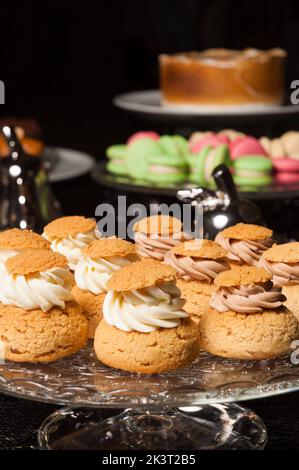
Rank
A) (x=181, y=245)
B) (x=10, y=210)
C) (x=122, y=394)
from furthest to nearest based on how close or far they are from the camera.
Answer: (x=10, y=210), (x=181, y=245), (x=122, y=394)

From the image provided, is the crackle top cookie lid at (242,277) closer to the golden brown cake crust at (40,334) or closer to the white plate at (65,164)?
the golden brown cake crust at (40,334)

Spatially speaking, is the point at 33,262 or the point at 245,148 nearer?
the point at 33,262

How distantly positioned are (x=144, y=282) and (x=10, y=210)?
799mm

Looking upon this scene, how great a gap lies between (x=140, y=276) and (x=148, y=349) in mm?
74

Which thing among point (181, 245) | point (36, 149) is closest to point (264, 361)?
point (181, 245)

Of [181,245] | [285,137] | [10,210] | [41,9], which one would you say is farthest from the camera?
[41,9]

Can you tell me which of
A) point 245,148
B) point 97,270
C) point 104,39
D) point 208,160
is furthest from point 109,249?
point 104,39

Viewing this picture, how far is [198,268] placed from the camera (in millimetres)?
1100

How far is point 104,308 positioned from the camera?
3.24 ft

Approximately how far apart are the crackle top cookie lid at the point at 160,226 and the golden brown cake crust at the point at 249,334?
0.65ft

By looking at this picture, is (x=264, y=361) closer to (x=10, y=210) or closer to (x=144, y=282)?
(x=144, y=282)

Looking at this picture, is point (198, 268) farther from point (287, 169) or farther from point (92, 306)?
point (287, 169)

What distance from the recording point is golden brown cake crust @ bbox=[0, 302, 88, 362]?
3.18 ft

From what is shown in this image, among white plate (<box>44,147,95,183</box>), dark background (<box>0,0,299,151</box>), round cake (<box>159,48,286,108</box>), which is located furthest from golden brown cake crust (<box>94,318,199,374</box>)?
dark background (<box>0,0,299,151</box>)
